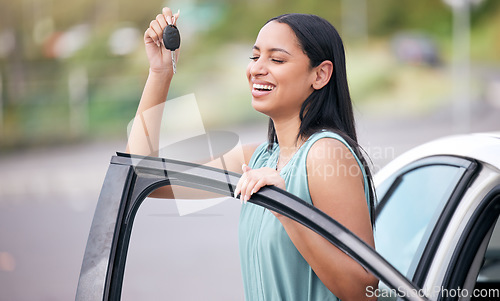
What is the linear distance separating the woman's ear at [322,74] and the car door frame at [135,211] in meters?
0.52

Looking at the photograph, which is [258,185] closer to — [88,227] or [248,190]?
[248,190]

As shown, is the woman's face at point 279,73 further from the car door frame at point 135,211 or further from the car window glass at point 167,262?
the car door frame at point 135,211

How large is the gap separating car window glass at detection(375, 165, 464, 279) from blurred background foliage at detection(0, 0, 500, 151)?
15.5m

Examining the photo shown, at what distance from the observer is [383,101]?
2080 cm

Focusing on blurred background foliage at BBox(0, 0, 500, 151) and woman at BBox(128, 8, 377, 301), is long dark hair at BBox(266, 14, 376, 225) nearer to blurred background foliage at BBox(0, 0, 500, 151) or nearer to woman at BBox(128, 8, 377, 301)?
woman at BBox(128, 8, 377, 301)

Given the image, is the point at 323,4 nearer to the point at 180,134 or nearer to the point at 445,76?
the point at 445,76

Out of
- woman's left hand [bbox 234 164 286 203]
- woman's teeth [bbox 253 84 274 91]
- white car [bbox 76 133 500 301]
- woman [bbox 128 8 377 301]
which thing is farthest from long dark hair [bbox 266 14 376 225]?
woman's left hand [bbox 234 164 286 203]

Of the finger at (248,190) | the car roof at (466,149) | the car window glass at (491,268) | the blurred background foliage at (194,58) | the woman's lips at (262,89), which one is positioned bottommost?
the car window glass at (491,268)

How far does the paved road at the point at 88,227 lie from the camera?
58.6 inches

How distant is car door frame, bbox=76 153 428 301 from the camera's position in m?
1.27

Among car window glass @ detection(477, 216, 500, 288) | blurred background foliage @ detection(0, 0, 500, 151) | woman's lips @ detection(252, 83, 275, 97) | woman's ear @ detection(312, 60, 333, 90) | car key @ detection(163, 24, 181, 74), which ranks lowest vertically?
car window glass @ detection(477, 216, 500, 288)

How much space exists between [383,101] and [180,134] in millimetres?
19664

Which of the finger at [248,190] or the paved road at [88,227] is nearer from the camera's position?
the finger at [248,190]

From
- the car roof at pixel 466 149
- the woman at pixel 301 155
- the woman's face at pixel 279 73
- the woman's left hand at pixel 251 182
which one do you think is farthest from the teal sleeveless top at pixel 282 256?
the car roof at pixel 466 149
